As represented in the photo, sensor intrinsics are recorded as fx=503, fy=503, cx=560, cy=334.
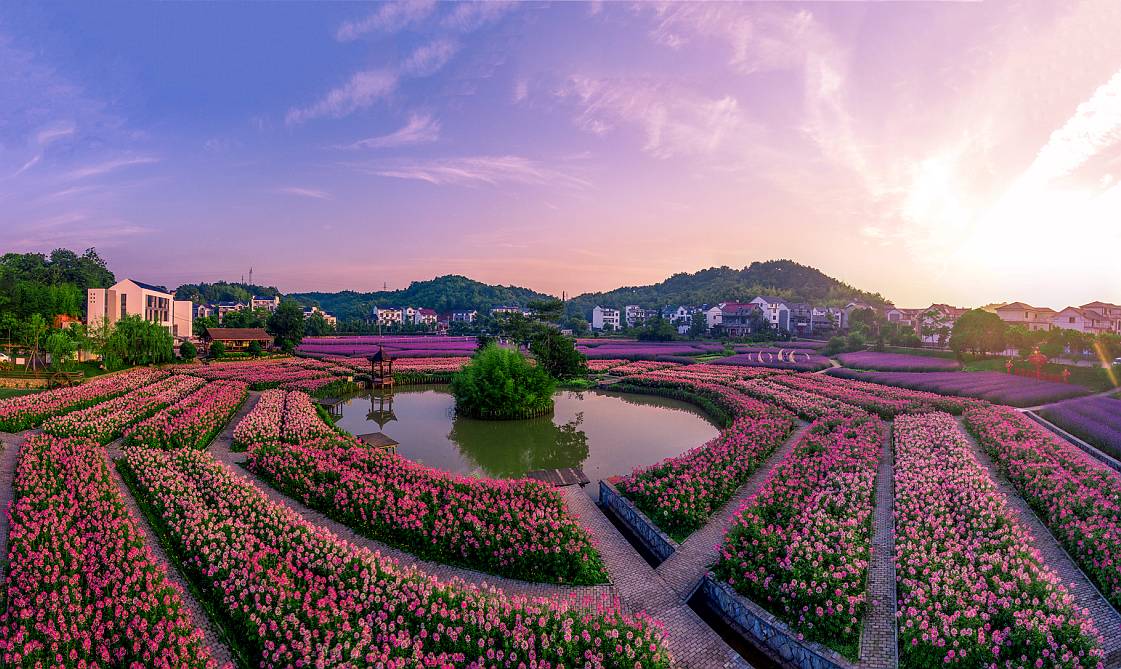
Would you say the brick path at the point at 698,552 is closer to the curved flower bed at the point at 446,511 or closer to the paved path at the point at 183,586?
the curved flower bed at the point at 446,511

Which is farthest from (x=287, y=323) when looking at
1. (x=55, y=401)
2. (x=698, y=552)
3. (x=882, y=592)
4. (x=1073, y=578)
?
(x=1073, y=578)

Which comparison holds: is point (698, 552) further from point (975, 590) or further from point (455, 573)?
point (455, 573)

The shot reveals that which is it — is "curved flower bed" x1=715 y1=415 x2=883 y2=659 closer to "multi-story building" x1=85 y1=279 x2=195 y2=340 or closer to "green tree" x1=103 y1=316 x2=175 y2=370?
"green tree" x1=103 y1=316 x2=175 y2=370

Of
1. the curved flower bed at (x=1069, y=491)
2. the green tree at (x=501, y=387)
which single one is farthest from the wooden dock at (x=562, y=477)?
the curved flower bed at (x=1069, y=491)

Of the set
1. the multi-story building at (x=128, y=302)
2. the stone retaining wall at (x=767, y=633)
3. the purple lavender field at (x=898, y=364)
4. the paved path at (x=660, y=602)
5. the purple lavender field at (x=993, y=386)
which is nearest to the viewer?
the stone retaining wall at (x=767, y=633)

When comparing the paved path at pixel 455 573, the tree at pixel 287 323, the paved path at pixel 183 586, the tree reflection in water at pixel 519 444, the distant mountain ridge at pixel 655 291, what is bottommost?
the tree reflection in water at pixel 519 444

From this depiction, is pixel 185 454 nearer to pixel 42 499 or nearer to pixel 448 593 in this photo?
pixel 42 499
